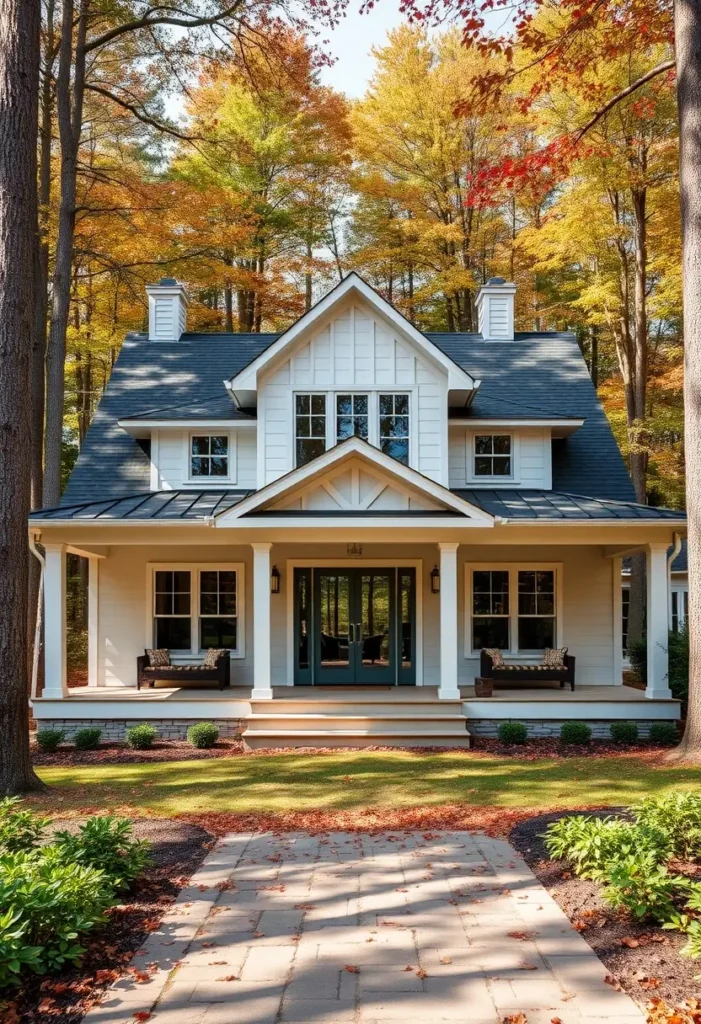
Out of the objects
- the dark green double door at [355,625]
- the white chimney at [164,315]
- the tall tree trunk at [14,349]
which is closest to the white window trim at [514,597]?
the dark green double door at [355,625]

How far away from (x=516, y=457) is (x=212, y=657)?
648cm

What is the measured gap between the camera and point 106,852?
5609mm

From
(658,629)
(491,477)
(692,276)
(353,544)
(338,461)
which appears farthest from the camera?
(491,477)

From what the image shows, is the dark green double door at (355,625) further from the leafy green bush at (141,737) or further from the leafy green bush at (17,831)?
the leafy green bush at (17,831)

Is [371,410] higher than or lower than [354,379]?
lower

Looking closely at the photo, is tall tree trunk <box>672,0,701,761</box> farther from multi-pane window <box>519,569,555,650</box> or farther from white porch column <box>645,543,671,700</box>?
multi-pane window <box>519,569,555,650</box>

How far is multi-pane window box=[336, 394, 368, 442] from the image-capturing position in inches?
553

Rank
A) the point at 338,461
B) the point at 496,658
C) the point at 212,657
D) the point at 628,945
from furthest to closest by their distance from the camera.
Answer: the point at 212,657 → the point at 496,658 → the point at 338,461 → the point at 628,945

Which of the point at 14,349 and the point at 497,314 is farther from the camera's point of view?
the point at 497,314

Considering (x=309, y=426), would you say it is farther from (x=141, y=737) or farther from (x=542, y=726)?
(x=542, y=726)

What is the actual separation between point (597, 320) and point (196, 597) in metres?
11.8

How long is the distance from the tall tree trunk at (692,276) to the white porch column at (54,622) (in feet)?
29.2

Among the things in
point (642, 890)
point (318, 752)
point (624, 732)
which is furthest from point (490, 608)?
point (642, 890)

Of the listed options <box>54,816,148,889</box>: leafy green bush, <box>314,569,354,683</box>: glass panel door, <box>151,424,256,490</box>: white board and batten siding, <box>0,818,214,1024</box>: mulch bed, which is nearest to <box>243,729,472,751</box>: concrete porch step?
<box>314,569,354,683</box>: glass panel door
